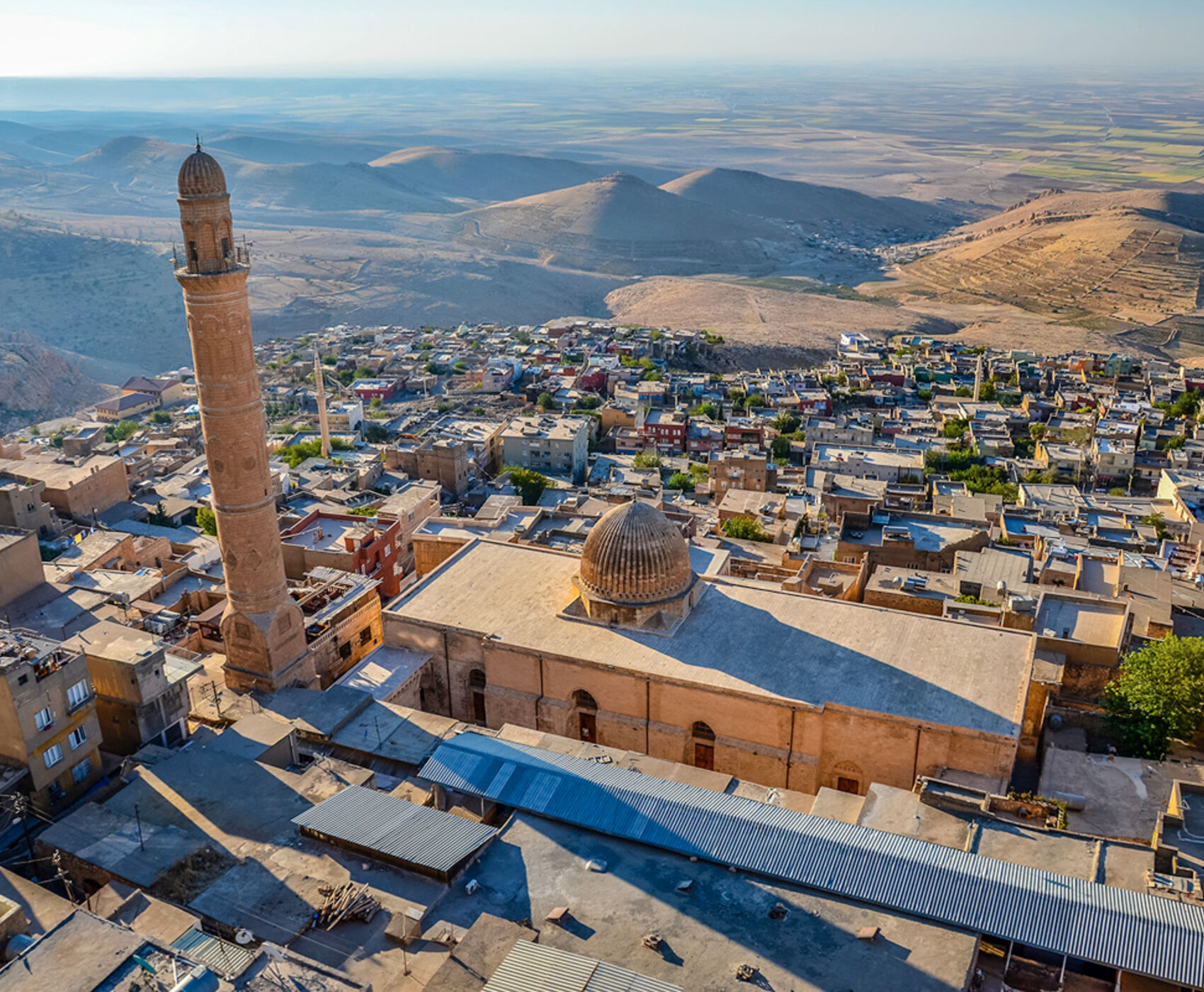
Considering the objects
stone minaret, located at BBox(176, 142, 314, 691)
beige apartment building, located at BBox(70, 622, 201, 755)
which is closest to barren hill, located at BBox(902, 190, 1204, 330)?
stone minaret, located at BBox(176, 142, 314, 691)

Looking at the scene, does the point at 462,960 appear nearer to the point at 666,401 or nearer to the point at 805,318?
the point at 666,401

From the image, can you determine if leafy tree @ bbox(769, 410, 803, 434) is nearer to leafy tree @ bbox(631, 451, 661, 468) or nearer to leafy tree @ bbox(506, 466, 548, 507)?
leafy tree @ bbox(631, 451, 661, 468)

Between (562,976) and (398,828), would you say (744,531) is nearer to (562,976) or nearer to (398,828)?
(398,828)

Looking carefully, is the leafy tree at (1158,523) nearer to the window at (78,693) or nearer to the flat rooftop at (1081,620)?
the flat rooftop at (1081,620)

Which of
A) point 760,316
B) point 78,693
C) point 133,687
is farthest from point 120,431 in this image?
point 760,316

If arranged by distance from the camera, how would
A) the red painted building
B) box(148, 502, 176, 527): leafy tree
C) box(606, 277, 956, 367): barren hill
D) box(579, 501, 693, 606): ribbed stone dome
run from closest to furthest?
box(579, 501, 693, 606): ribbed stone dome
the red painted building
box(148, 502, 176, 527): leafy tree
box(606, 277, 956, 367): barren hill
